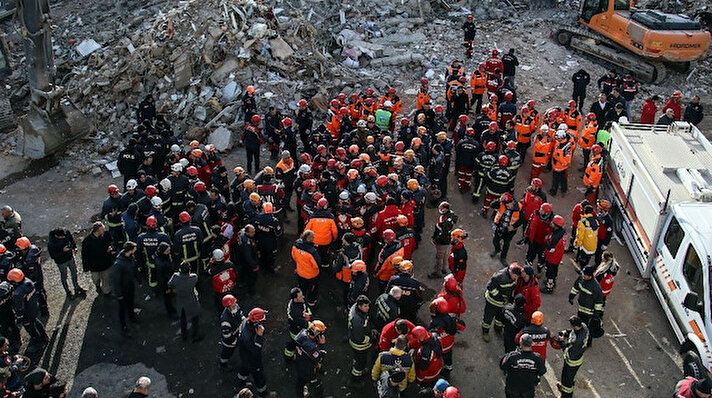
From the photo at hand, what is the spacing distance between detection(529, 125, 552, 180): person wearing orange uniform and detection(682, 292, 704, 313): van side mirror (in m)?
5.91

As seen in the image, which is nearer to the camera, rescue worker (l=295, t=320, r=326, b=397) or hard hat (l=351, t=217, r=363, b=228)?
rescue worker (l=295, t=320, r=326, b=397)

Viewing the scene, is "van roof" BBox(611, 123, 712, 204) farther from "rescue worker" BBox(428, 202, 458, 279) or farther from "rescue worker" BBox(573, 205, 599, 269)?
"rescue worker" BBox(428, 202, 458, 279)

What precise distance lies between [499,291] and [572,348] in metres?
1.62

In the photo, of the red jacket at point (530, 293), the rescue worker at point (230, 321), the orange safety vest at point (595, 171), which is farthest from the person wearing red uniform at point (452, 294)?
the orange safety vest at point (595, 171)

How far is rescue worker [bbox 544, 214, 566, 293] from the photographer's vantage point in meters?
12.5

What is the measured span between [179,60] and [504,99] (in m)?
9.48

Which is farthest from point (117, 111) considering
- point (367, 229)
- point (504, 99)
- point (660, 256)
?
point (660, 256)

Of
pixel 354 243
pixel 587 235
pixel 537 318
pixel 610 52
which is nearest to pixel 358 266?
pixel 354 243

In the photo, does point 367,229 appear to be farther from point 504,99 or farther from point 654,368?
point 504,99

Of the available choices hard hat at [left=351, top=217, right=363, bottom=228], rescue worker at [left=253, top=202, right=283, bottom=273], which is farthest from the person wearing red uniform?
rescue worker at [left=253, top=202, right=283, bottom=273]

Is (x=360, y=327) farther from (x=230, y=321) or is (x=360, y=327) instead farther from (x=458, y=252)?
(x=458, y=252)

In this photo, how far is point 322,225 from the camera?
42.1 feet

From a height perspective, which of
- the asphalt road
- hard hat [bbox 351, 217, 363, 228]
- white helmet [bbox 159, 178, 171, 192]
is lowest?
the asphalt road

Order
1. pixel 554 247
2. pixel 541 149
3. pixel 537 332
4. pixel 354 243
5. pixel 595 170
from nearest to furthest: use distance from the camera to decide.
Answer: pixel 537 332 < pixel 354 243 < pixel 554 247 < pixel 595 170 < pixel 541 149
